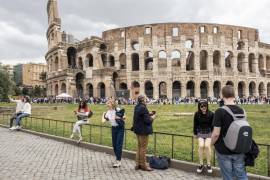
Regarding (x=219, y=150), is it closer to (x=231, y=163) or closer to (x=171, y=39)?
(x=231, y=163)

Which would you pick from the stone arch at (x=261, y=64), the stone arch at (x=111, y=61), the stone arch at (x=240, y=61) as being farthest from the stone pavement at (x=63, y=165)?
the stone arch at (x=261, y=64)

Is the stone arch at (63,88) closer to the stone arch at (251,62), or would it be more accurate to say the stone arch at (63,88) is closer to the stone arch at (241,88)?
the stone arch at (241,88)

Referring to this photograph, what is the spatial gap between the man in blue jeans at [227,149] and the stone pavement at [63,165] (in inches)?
106

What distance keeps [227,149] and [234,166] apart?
0.88 feet

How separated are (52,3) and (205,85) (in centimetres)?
3149

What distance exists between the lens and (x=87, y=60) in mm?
56188

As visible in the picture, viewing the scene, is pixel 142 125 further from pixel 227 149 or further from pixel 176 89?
pixel 176 89

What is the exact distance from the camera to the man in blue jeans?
15.6 feet

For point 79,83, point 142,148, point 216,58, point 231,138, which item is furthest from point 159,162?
point 216,58

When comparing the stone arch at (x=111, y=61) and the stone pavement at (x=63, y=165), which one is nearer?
the stone pavement at (x=63, y=165)

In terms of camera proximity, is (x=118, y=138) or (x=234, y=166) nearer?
(x=234, y=166)

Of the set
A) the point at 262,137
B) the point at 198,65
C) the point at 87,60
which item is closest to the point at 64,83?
the point at 87,60

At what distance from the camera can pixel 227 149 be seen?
15.7ft

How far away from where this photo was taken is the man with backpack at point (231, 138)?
15.3ft
